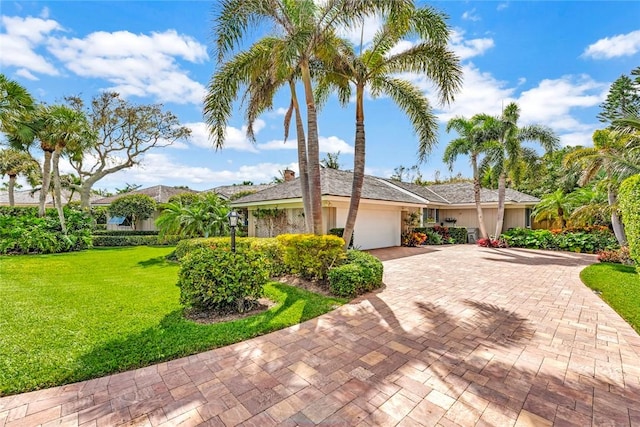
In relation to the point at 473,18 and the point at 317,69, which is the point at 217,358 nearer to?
the point at 317,69

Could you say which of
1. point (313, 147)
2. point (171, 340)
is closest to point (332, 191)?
point (313, 147)

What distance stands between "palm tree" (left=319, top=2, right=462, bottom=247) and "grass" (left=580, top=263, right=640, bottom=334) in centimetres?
652

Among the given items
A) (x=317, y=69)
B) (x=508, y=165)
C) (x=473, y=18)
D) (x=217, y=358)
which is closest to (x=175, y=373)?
(x=217, y=358)

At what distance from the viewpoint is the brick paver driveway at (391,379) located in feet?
9.98

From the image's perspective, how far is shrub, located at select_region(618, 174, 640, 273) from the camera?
5992mm

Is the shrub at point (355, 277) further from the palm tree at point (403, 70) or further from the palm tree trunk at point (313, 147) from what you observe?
the palm tree trunk at point (313, 147)

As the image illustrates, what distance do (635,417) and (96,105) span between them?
33394 millimetres

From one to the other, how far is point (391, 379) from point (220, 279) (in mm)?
3716

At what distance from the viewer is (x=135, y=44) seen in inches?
402

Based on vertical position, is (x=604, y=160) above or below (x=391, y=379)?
above

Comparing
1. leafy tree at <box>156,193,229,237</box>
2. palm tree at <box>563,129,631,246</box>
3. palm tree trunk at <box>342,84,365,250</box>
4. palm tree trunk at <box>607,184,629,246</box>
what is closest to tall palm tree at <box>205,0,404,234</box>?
palm tree trunk at <box>342,84,365,250</box>

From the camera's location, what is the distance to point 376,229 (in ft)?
59.9

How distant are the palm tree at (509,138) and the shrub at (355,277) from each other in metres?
14.5

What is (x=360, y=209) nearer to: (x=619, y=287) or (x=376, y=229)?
(x=376, y=229)
